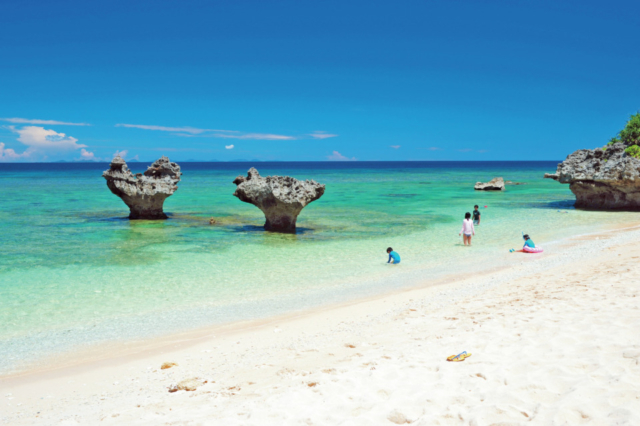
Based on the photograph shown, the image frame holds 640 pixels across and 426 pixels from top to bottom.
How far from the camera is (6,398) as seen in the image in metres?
6.01

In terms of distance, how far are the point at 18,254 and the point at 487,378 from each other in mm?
15700

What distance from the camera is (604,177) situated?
82.9 ft

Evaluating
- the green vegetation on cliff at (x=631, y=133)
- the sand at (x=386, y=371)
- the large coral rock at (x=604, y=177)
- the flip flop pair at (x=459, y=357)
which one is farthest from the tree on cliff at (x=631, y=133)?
the flip flop pair at (x=459, y=357)

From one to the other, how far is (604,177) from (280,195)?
1834 cm

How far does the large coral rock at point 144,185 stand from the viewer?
23.1 meters

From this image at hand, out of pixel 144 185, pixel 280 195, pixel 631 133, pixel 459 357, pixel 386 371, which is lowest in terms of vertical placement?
pixel 386 371

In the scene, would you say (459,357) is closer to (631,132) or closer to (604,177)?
(604,177)

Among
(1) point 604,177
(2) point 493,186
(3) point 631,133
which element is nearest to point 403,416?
Result: (1) point 604,177

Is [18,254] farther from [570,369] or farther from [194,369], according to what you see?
[570,369]

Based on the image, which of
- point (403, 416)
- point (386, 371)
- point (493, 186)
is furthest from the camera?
point (493, 186)

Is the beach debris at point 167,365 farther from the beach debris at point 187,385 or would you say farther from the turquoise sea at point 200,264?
the turquoise sea at point 200,264

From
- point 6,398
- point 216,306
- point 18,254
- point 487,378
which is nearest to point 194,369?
point 6,398

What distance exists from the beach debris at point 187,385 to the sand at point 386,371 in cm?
4

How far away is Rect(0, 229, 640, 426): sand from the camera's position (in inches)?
179
